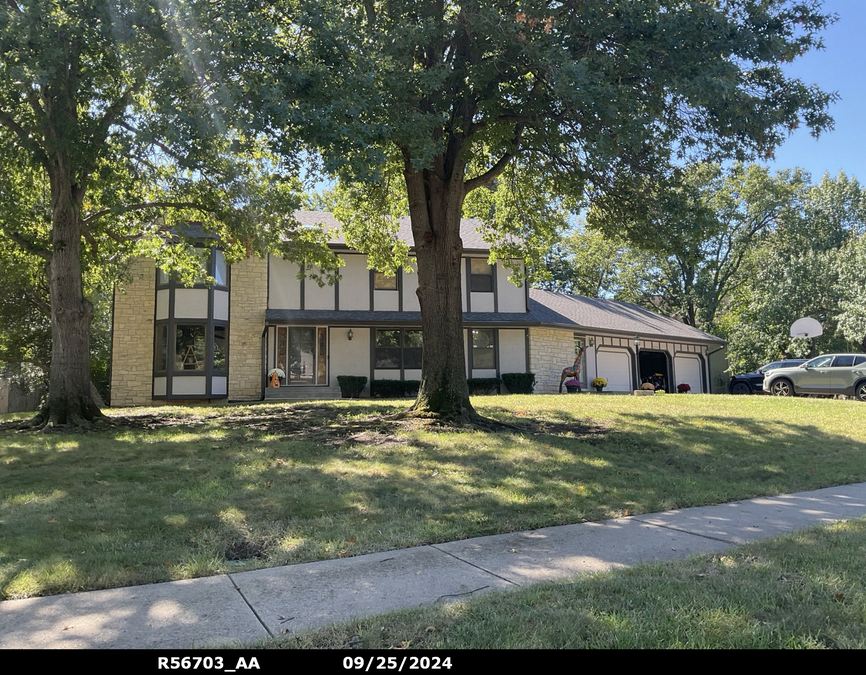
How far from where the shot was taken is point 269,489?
22.6 ft

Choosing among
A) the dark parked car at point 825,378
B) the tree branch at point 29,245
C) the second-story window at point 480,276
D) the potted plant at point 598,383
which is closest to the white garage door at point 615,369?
the potted plant at point 598,383

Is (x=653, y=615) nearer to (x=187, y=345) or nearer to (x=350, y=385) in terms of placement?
(x=350, y=385)

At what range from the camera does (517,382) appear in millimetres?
23484

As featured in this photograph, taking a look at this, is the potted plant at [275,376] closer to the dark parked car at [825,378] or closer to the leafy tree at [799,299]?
the dark parked car at [825,378]

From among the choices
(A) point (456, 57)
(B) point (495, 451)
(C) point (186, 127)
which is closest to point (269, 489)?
(B) point (495, 451)

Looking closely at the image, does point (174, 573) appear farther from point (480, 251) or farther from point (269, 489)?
point (480, 251)

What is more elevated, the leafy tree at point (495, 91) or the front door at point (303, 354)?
the leafy tree at point (495, 91)

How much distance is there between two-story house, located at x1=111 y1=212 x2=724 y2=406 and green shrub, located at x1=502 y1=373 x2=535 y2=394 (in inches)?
28.4

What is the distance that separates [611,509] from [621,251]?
38.1m

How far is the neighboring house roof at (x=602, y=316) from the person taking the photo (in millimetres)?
26422

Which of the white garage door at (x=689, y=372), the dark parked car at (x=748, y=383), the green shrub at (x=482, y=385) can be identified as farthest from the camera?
the white garage door at (x=689, y=372)

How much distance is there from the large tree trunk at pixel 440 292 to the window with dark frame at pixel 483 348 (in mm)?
12291

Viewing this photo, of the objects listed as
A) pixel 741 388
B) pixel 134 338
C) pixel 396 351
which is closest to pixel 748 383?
pixel 741 388

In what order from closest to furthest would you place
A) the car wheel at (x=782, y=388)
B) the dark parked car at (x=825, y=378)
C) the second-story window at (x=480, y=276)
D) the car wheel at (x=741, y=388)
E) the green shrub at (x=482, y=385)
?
1. the dark parked car at (x=825, y=378)
2. the car wheel at (x=782, y=388)
3. the green shrub at (x=482, y=385)
4. the second-story window at (x=480, y=276)
5. the car wheel at (x=741, y=388)
